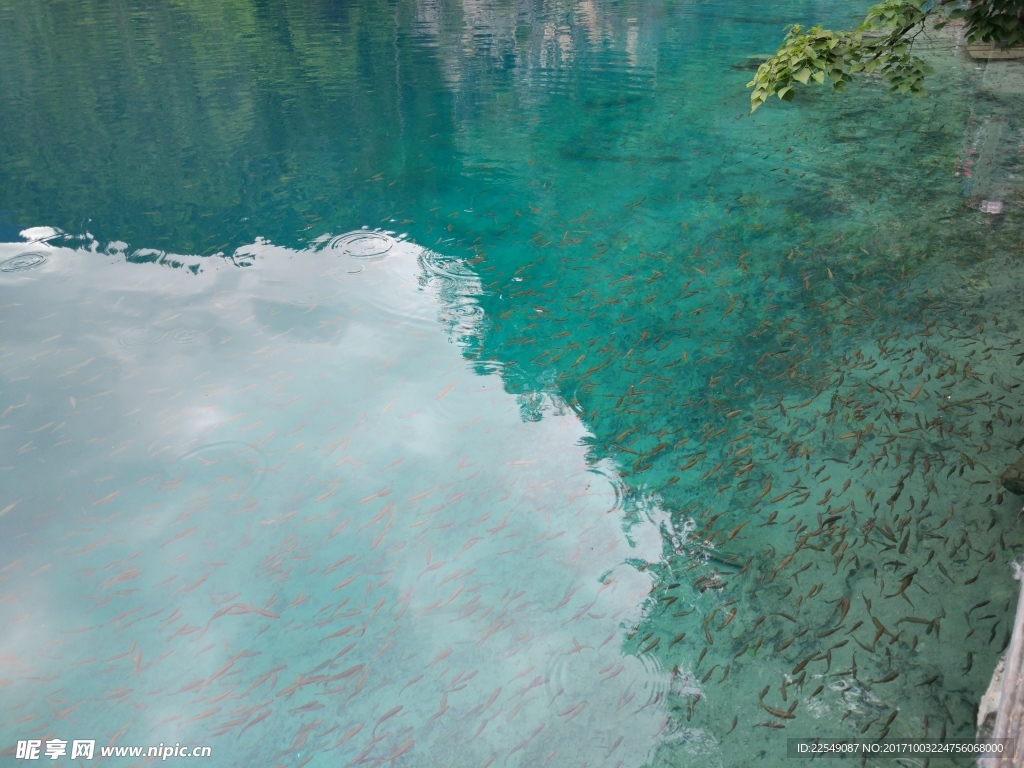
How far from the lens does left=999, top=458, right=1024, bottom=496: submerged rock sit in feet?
16.9

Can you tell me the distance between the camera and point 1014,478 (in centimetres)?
518

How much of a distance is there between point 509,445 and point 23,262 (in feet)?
26.1

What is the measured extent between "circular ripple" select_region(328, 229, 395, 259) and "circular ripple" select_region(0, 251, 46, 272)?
406cm

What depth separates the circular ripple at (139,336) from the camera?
7848mm

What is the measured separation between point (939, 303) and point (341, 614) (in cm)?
726

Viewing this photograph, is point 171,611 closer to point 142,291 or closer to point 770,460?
point 770,460

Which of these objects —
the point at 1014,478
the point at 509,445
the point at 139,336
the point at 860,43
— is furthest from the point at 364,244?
the point at 1014,478

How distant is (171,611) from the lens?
15.8 ft

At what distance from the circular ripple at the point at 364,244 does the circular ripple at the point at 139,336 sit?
281 cm

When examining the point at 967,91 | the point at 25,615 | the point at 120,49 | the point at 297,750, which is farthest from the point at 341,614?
the point at 120,49

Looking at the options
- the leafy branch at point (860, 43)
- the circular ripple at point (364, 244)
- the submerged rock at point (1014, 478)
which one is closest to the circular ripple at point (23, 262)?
the circular ripple at point (364, 244)

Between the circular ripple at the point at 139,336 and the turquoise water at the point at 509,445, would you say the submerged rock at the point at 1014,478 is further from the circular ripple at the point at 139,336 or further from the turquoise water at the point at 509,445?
the circular ripple at the point at 139,336

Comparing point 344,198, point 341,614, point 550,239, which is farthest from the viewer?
point 344,198

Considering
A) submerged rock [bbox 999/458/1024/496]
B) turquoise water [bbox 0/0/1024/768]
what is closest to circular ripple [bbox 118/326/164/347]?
turquoise water [bbox 0/0/1024/768]
